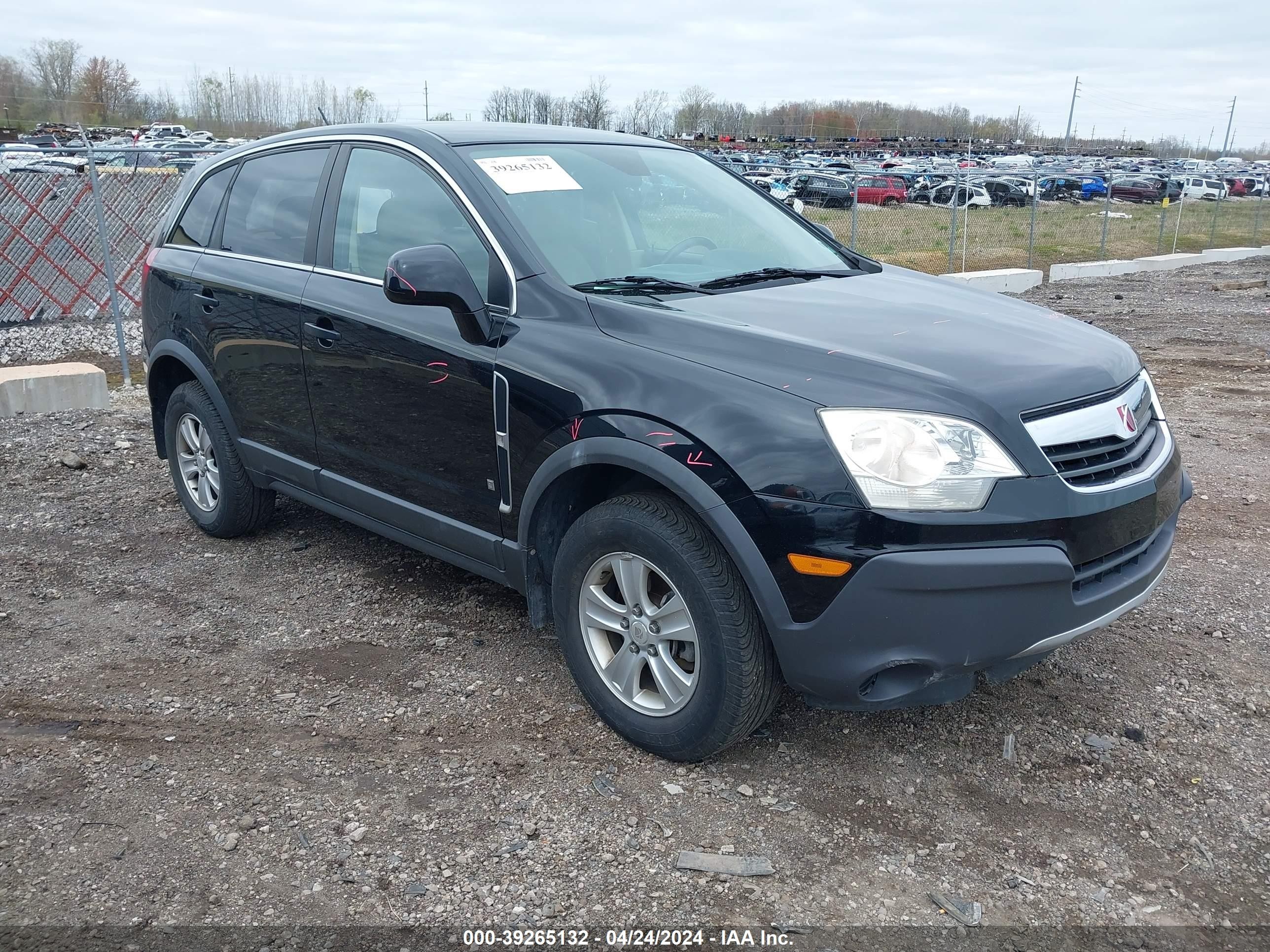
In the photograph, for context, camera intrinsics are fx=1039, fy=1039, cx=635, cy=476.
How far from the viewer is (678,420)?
2.89m

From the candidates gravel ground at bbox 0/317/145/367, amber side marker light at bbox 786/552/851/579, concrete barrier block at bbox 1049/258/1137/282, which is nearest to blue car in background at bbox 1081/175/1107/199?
concrete barrier block at bbox 1049/258/1137/282

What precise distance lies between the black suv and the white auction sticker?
1cm

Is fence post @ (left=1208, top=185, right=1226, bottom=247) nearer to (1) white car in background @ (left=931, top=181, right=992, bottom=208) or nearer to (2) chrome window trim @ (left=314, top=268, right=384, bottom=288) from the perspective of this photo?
(1) white car in background @ (left=931, top=181, right=992, bottom=208)

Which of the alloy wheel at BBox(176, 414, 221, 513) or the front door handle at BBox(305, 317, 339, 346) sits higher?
the front door handle at BBox(305, 317, 339, 346)

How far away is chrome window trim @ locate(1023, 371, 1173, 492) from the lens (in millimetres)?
2758

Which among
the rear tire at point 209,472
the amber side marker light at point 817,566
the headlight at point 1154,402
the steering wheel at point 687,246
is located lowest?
the rear tire at point 209,472

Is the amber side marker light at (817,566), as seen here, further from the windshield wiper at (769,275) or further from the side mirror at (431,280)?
the side mirror at (431,280)

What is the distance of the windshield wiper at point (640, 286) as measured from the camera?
135 inches

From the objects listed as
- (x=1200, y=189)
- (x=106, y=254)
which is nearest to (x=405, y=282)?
(x=106, y=254)

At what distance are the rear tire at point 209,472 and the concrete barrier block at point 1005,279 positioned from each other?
496 inches

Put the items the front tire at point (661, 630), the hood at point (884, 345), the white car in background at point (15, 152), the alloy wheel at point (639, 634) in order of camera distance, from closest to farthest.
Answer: the hood at point (884, 345)
the front tire at point (661, 630)
the alloy wheel at point (639, 634)
the white car in background at point (15, 152)

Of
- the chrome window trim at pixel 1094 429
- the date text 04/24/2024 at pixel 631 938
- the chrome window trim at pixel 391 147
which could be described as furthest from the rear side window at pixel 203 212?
the chrome window trim at pixel 1094 429

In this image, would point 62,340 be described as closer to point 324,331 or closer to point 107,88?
point 324,331

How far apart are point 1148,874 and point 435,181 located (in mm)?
3114
